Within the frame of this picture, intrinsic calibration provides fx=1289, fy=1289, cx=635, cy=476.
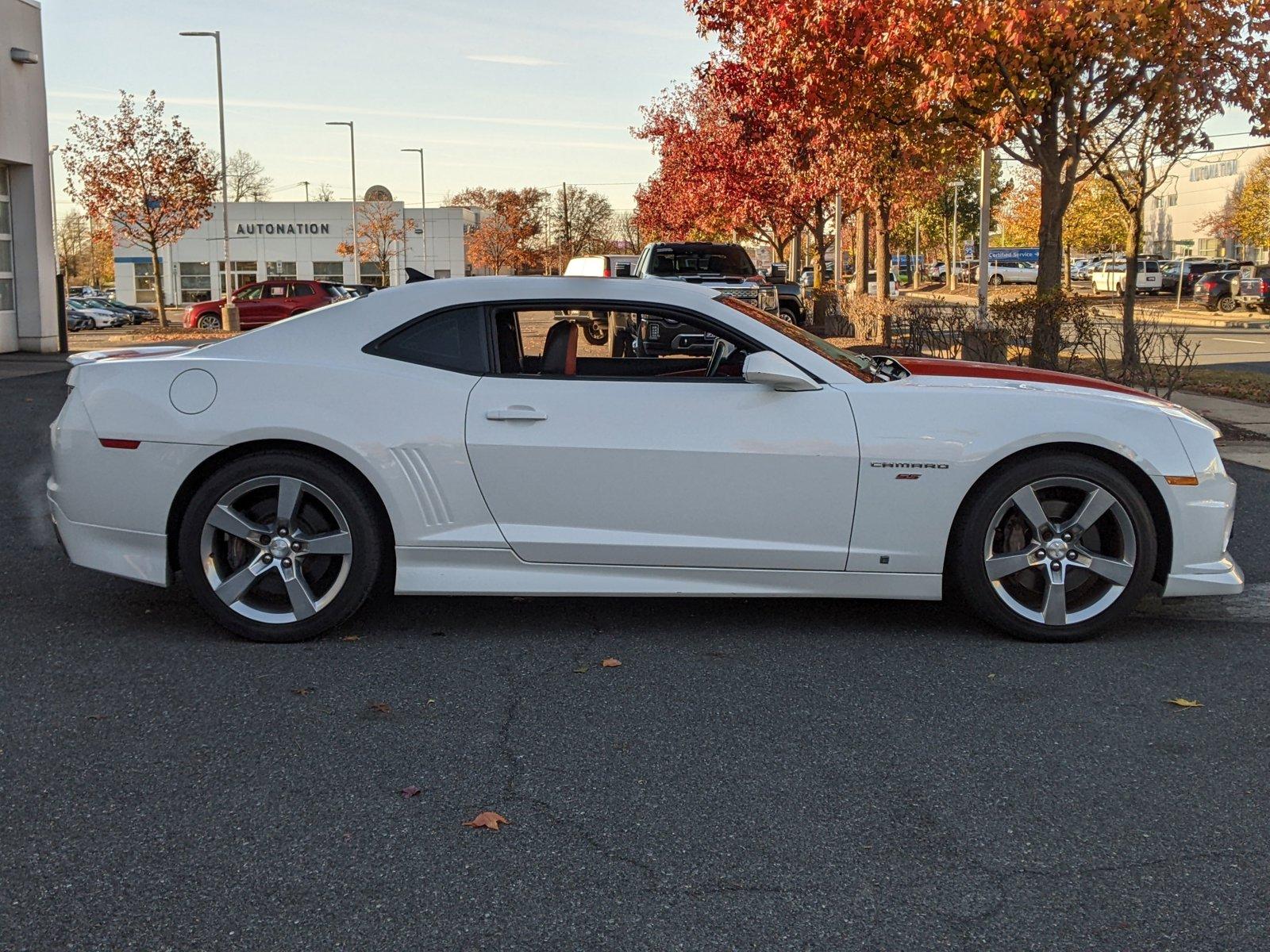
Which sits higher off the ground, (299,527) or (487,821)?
(299,527)

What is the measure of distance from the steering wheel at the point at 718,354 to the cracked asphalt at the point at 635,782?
3.48 ft

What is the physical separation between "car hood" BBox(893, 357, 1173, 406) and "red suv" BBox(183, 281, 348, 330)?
33.6m

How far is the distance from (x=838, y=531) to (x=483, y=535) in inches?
54.5

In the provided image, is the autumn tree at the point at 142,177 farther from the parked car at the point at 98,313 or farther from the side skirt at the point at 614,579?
the side skirt at the point at 614,579

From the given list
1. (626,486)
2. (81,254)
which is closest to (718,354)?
(626,486)

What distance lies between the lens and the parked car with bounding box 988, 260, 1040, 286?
75500 millimetres

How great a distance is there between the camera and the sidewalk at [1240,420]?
10273 mm

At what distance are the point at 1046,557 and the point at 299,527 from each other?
2935 millimetres

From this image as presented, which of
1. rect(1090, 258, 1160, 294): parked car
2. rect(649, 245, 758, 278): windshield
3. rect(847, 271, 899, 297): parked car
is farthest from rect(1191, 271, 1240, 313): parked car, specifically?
rect(649, 245, 758, 278): windshield

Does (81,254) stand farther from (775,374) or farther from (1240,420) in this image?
(775,374)

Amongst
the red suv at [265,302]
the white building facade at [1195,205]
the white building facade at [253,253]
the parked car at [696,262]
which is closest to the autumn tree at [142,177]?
the red suv at [265,302]

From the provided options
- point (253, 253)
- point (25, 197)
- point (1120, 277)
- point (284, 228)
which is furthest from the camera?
point (284, 228)

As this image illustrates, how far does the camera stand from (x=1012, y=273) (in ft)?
251

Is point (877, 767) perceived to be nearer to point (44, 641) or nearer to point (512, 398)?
point (512, 398)
